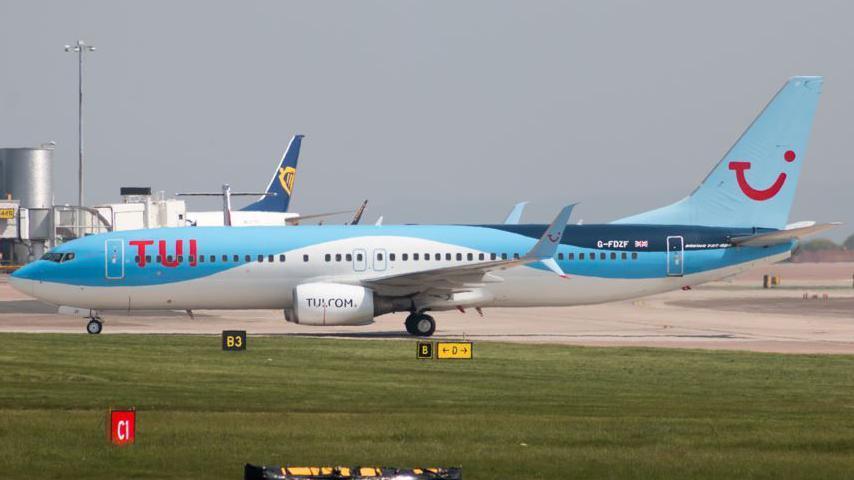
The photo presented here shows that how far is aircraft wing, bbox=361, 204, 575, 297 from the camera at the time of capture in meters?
41.0

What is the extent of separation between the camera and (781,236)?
4406 centimetres

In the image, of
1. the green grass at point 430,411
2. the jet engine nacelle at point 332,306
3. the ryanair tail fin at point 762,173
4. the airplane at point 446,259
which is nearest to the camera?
the green grass at point 430,411

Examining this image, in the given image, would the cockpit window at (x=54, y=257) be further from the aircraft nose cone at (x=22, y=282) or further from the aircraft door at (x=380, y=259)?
the aircraft door at (x=380, y=259)

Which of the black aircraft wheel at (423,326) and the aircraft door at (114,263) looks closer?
the aircraft door at (114,263)

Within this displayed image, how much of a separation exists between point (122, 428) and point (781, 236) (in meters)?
30.3

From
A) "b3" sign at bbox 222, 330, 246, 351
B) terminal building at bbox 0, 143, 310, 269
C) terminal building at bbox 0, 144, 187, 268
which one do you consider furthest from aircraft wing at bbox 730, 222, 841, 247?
terminal building at bbox 0, 144, 187, 268

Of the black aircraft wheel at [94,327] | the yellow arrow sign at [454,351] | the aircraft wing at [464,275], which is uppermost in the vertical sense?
the aircraft wing at [464,275]

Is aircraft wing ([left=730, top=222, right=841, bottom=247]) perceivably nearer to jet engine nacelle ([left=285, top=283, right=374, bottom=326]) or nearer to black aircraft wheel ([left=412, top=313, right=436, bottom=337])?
black aircraft wheel ([left=412, top=313, right=436, bottom=337])

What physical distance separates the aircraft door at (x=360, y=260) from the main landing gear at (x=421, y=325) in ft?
7.22

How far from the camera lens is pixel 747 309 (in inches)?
2379

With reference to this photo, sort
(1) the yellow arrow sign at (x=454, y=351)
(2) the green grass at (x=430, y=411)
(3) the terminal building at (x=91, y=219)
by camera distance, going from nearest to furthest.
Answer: (2) the green grass at (x=430, y=411), (1) the yellow arrow sign at (x=454, y=351), (3) the terminal building at (x=91, y=219)

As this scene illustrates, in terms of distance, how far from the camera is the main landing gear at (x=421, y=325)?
43.2 meters

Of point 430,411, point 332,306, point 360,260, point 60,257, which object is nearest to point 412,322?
point 360,260

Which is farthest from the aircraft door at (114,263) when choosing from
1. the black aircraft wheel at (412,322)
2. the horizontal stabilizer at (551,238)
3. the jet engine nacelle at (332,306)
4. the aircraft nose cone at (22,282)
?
the horizontal stabilizer at (551,238)
